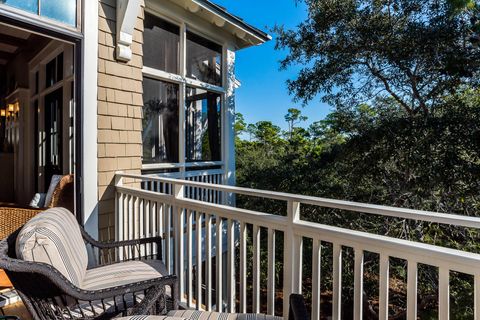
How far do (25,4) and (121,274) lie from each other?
2.44 metres

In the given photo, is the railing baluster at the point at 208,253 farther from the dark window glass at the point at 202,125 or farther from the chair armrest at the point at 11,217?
the dark window glass at the point at 202,125

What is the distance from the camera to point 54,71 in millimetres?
4988

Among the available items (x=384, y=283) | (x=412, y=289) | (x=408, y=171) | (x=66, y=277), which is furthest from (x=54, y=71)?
(x=408, y=171)

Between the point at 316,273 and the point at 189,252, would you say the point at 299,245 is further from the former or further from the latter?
the point at 189,252

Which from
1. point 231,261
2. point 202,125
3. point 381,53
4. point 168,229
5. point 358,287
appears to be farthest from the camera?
point 381,53

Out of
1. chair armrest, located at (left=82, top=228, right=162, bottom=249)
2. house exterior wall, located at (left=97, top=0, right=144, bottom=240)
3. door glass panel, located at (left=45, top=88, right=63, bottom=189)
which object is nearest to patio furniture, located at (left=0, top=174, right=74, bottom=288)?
house exterior wall, located at (left=97, top=0, right=144, bottom=240)

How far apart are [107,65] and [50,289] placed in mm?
2545

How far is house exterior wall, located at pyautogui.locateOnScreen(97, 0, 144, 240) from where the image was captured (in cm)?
345

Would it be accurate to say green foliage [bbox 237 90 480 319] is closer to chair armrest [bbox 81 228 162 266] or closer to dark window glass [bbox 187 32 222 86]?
dark window glass [bbox 187 32 222 86]

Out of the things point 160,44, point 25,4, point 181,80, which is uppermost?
point 160,44

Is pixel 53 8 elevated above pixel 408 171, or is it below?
above

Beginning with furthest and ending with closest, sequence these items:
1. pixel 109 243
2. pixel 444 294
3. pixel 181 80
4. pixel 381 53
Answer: pixel 381 53
pixel 181 80
pixel 109 243
pixel 444 294

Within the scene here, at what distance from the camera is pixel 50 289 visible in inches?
65.0

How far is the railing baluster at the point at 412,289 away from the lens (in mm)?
1466
